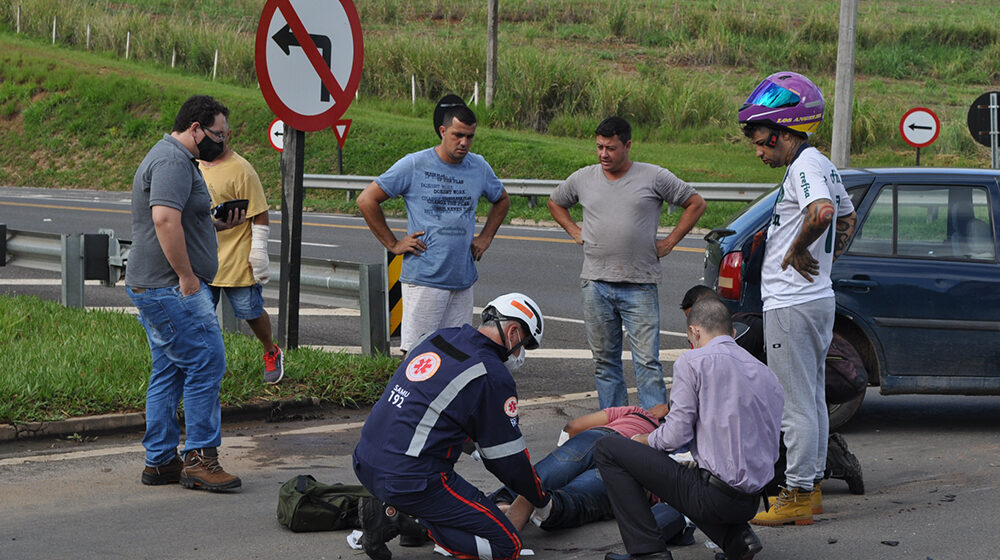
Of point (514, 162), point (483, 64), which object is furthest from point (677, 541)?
point (483, 64)

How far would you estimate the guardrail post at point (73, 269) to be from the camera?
1054 centimetres

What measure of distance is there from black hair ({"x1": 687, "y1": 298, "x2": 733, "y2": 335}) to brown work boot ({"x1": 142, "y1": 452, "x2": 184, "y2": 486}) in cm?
296

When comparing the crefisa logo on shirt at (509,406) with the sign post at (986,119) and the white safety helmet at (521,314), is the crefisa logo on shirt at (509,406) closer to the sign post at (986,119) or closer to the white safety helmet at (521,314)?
the white safety helmet at (521,314)

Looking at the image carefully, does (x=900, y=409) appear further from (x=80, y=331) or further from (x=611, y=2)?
(x=611, y=2)

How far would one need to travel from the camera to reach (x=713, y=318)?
4867mm

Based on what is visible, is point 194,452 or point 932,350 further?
point 932,350

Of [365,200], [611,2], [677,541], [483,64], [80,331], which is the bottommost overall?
[677,541]

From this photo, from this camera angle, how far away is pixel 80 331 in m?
9.41

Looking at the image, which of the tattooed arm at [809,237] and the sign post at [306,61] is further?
the sign post at [306,61]

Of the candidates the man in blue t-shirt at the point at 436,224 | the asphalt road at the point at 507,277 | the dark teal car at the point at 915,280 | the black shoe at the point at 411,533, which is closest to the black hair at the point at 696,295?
the black shoe at the point at 411,533

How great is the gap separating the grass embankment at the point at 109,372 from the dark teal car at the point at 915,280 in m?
2.73

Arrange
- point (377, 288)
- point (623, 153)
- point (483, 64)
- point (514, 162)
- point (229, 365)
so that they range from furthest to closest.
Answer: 1. point (483, 64)
2. point (514, 162)
3. point (377, 288)
4. point (229, 365)
5. point (623, 153)

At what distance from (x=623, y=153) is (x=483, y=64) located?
27.6 m

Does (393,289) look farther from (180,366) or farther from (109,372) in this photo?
(180,366)
